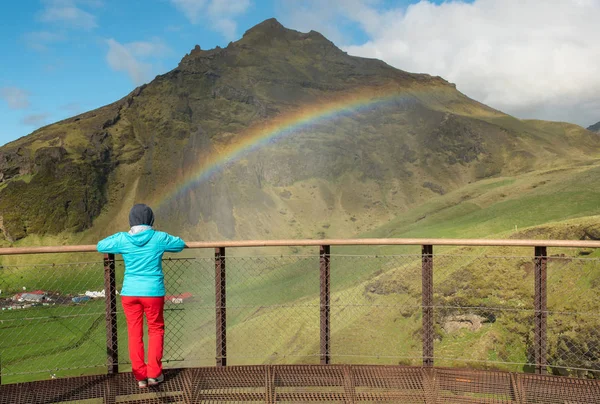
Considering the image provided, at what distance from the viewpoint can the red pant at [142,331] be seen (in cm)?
414

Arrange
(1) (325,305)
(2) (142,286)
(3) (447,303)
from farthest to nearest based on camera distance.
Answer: (3) (447,303), (1) (325,305), (2) (142,286)

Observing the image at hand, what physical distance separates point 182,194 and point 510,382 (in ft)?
239

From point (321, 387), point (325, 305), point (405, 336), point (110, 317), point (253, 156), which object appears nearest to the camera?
point (321, 387)

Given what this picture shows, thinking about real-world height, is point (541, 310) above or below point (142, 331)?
above

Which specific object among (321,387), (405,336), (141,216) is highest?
(141,216)

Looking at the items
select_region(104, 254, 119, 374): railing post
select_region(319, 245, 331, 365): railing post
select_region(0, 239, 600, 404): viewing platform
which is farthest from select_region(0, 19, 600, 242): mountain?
select_region(319, 245, 331, 365): railing post

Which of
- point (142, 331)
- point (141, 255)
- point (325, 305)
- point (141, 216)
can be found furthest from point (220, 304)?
point (141, 216)

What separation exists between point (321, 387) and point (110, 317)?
7.06 ft

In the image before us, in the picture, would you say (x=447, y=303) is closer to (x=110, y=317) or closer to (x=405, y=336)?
(x=405, y=336)

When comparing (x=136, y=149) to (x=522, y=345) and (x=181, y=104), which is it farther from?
(x=522, y=345)

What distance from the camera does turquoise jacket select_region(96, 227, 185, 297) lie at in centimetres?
419

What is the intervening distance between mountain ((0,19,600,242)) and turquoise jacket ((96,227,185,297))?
208ft

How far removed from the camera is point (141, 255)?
13.9ft

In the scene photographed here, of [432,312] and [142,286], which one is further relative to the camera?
[432,312]
